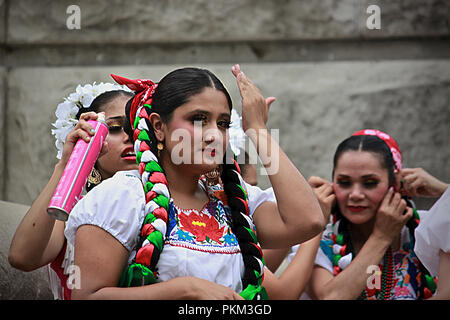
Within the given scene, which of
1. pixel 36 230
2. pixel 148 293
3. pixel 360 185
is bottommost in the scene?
pixel 148 293

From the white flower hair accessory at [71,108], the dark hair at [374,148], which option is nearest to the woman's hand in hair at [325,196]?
the dark hair at [374,148]

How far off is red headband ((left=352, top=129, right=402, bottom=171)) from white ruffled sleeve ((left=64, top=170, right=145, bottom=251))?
1654 mm

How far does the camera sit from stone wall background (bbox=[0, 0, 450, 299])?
364 centimetres

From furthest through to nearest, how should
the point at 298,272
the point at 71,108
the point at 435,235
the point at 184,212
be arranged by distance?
1. the point at 298,272
2. the point at 71,108
3. the point at 435,235
4. the point at 184,212

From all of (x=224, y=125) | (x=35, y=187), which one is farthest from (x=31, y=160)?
(x=224, y=125)

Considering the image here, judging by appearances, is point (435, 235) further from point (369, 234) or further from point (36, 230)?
point (36, 230)

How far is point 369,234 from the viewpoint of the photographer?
313 cm

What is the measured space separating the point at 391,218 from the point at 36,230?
5.27 ft

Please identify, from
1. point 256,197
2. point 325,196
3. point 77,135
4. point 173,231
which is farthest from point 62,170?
point 325,196

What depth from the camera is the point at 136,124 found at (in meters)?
2.13

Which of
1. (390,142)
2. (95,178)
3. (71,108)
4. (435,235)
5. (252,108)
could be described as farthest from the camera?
(390,142)
